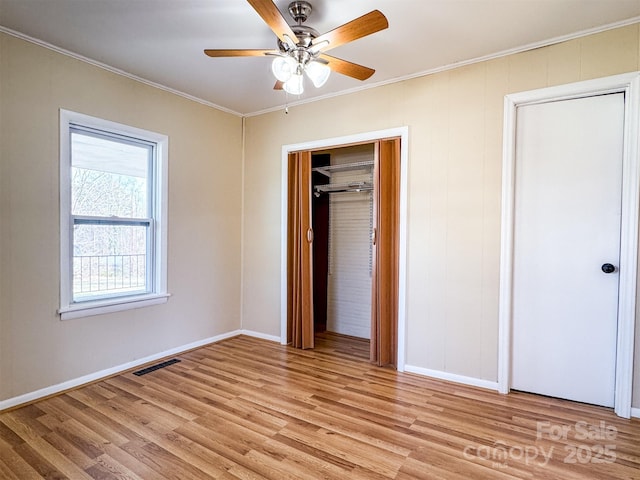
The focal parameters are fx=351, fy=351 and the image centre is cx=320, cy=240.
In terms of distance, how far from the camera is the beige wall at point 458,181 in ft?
8.78

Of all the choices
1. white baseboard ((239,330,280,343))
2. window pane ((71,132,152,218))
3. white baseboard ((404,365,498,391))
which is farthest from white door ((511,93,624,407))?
window pane ((71,132,152,218))

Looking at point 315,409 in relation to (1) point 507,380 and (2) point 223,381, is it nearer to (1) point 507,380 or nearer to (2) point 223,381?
(2) point 223,381

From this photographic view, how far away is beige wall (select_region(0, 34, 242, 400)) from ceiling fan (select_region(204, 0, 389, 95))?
1.48m

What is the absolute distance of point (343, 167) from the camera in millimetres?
4113

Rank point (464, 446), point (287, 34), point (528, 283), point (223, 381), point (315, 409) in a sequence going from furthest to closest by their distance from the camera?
point (223, 381) → point (528, 283) → point (315, 409) → point (464, 446) → point (287, 34)

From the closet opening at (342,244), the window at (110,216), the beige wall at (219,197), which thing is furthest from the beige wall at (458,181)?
the window at (110,216)

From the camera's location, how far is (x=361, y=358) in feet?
11.6

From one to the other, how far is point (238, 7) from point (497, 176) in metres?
2.23

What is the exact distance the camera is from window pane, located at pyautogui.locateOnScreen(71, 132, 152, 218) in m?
2.90

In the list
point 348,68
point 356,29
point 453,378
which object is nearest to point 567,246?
point 453,378

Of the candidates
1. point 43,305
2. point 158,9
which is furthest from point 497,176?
point 43,305

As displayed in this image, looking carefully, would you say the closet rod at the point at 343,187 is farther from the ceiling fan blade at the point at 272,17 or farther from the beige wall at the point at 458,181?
→ the ceiling fan blade at the point at 272,17

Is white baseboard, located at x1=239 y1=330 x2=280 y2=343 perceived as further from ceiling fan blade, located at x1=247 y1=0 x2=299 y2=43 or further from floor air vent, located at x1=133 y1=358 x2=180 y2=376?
ceiling fan blade, located at x1=247 y1=0 x2=299 y2=43

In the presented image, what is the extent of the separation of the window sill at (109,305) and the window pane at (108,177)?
76 cm
